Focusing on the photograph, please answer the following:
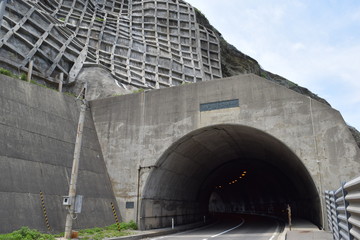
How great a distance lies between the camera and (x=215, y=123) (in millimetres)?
16172

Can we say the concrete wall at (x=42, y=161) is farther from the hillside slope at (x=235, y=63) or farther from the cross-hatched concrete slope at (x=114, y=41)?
the hillside slope at (x=235, y=63)

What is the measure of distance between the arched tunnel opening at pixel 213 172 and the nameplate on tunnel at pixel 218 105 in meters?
1.04

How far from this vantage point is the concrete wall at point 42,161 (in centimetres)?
1199

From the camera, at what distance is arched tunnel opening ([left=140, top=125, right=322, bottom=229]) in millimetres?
16984

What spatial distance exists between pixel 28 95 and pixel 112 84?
38.6 feet

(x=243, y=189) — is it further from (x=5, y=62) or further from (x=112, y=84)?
(x=5, y=62)

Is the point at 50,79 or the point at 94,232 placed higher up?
the point at 50,79

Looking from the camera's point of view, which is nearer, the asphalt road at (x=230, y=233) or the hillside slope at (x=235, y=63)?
the asphalt road at (x=230, y=233)

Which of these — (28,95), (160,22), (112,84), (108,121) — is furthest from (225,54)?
(28,95)

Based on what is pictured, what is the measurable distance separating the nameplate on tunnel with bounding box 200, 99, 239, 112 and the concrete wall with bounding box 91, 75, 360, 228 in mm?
209

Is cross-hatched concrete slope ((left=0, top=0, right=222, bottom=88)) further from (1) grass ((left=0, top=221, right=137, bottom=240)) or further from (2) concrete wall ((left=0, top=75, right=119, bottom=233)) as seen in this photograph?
(1) grass ((left=0, top=221, right=137, bottom=240))

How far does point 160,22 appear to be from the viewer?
4491 cm

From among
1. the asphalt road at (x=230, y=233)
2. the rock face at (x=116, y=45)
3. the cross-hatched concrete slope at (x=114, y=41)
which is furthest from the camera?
the rock face at (x=116, y=45)

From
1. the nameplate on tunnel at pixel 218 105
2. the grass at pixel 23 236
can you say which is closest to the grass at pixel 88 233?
the grass at pixel 23 236
